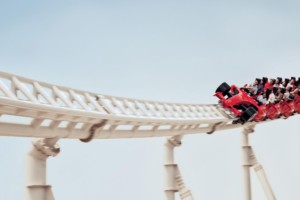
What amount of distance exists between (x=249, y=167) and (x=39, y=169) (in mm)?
13291

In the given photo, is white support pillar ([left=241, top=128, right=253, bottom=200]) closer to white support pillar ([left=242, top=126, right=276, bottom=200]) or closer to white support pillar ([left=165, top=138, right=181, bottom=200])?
white support pillar ([left=242, top=126, right=276, bottom=200])

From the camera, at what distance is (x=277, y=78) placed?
73.9 feet

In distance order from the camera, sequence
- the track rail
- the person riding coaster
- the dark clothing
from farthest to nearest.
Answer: the dark clothing < the person riding coaster < the track rail

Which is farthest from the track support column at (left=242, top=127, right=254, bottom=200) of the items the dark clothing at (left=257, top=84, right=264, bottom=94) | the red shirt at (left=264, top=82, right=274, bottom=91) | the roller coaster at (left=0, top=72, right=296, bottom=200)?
the roller coaster at (left=0, top=72, right=296, bottom=200)

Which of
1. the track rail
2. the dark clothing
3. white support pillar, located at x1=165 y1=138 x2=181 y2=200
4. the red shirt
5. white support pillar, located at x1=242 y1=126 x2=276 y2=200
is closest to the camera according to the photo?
the track rail

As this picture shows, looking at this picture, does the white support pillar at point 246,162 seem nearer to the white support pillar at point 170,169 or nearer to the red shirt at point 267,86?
the red shirt at point 267,86

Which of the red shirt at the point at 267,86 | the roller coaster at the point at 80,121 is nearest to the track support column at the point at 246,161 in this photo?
the red shirt at the point at 267,86

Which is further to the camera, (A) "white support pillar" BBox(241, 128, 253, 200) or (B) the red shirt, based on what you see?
(B) the red shirt

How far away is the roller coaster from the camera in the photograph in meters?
8.41

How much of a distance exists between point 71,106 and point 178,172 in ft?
20.6

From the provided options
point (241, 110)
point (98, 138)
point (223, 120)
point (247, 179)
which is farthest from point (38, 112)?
point (247, 179)

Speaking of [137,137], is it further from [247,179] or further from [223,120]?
[247,179]

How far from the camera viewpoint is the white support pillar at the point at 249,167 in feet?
67.2

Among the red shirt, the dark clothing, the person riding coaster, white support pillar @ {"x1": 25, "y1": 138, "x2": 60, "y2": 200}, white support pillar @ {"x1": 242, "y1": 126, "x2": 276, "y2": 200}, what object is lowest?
white support pillar @ {"x1": 25, "y1": 138, "x2": 60, "y2": 200}
